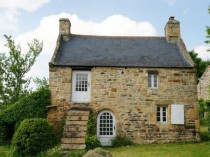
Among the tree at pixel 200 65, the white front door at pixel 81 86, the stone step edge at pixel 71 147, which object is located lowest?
the stone step edge at pixel 71 147

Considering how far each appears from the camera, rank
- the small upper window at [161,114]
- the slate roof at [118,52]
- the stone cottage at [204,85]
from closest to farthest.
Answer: the small upper window at [161,114] → the slate roof at [118,52] → the stone cottage at [204,85]

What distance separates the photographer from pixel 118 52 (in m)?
22.5

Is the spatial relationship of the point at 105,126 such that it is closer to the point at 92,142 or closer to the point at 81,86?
the point at 92,142

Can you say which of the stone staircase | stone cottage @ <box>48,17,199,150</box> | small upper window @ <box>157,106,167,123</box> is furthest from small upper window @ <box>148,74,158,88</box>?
the stone staircase

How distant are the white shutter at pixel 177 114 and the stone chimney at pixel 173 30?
19.8ft

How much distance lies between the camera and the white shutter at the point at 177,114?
20.1 m

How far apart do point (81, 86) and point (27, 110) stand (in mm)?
3906

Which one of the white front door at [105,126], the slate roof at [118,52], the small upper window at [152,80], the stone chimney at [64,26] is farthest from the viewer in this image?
the stone chimney at [64,26]

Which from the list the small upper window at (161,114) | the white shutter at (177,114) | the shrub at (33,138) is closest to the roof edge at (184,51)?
the white shutter at (177,114)

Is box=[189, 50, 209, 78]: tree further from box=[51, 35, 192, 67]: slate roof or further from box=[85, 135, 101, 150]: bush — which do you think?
box=[85, 135, 101, 150]: bush

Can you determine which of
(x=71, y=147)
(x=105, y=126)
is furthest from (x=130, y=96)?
(x=71, y=147)

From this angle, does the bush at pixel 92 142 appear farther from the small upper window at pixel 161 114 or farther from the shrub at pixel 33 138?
the small upper window at pixel 161 114

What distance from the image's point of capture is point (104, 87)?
20.4 meters

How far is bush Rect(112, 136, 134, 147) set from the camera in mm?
19453
